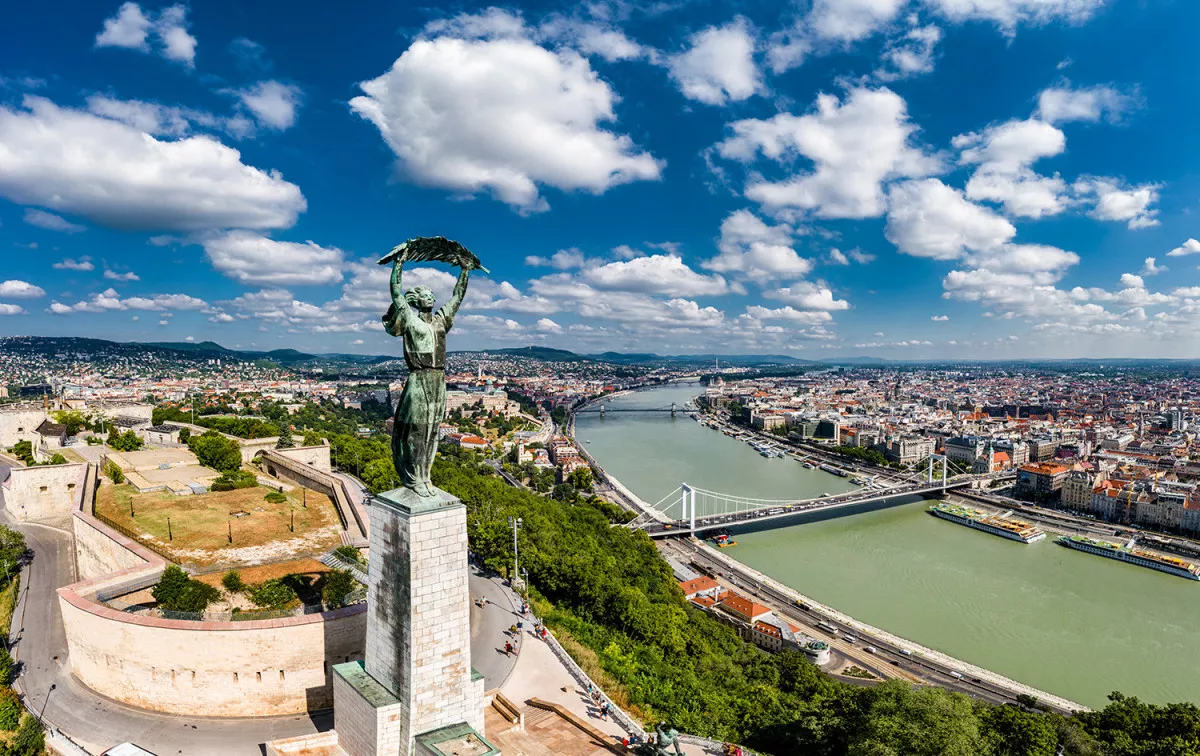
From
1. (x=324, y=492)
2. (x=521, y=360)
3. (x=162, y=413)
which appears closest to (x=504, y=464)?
(x=162, y=413)

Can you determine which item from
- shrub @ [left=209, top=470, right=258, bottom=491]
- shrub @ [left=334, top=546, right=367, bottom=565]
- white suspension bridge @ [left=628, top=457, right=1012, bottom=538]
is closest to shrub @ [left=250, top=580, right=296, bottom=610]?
shrub @ [left=334, top=546, right=367, bottom=565]

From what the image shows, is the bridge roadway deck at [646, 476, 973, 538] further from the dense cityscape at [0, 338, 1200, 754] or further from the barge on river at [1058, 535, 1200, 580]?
the barge on river at [1058, 535, 1200, 580]

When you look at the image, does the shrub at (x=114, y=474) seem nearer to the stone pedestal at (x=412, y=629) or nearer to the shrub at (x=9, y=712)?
the shrub at (x=9, y=712)

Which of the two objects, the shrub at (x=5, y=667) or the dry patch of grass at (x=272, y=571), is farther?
the dry patch of grass at (x=272, y=571)

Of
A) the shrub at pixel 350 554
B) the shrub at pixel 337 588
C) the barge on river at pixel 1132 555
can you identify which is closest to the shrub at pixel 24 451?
the shrub at pixel 350 554

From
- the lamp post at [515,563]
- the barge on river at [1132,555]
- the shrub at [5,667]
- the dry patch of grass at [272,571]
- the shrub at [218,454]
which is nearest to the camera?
the shrub at [5,667]

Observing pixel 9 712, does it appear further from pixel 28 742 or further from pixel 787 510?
pixel 787 510

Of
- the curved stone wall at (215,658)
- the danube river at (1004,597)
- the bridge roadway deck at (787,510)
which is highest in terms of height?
the curved stone wall at (215,658)
